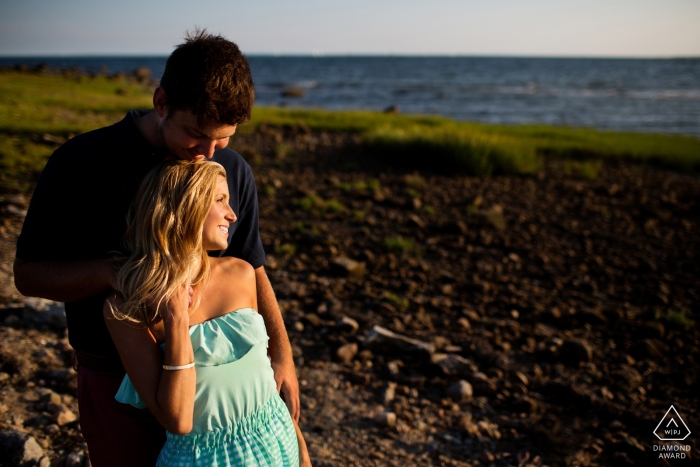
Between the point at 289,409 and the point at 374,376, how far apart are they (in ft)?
6.01

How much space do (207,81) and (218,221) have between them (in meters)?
0.48

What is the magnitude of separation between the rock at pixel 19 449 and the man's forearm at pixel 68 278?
1.33 metres

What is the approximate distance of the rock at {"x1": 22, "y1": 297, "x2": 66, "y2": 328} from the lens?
405 centimetres

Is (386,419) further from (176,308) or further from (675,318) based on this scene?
(675,318)

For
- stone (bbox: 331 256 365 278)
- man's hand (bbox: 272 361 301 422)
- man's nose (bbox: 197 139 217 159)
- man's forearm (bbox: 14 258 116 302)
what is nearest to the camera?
man's forearm (bbox: 14 258 116 302)

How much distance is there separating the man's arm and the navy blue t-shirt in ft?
2.14

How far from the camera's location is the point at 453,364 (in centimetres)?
424

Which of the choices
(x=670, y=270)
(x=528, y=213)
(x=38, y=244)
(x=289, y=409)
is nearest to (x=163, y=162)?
(x=38, y=244)

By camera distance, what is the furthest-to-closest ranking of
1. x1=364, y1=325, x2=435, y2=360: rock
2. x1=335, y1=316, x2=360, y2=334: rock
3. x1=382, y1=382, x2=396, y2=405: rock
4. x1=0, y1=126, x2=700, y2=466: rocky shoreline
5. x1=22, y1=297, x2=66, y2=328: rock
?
x1=335, y1=316, x2=360, y2=334: rock → x1=364, y1=325, x2=435, y2=360: rock → x1=22, y1=297, x2=66, y2=328: rock → x1=382, y1=382, x2=396, y2=405: rock → x1=0, y1=126, x2=700, y2=466: rocky shoreline

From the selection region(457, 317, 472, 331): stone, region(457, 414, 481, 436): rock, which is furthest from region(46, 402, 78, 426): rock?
region(457, 317, 472, 331): stone

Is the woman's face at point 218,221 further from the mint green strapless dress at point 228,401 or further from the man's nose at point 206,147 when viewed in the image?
the mint green strapless dress at point 228,401

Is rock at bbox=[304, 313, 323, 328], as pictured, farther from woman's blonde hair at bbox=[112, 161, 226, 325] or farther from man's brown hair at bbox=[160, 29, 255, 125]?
man's brown hair at bbox=[160, 29, 255, 125]

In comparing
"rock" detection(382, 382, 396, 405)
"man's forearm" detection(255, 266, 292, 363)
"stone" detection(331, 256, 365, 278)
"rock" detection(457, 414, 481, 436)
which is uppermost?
"man's forearm" detection(255, 266, 292, 363)

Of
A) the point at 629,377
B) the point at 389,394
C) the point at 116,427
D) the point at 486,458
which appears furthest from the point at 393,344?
the point at 116,427
